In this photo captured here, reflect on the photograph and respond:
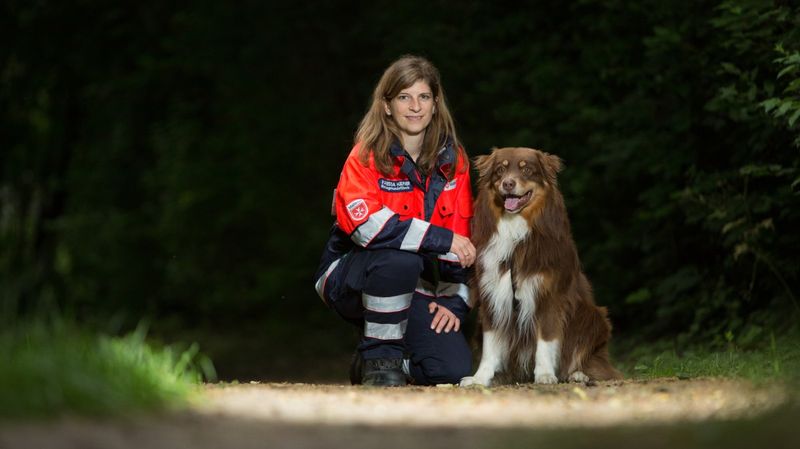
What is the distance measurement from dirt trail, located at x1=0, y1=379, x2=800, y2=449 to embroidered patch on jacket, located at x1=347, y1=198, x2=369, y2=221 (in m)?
1.20

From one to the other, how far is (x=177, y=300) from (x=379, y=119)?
34.3ft

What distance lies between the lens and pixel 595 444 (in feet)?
11.5

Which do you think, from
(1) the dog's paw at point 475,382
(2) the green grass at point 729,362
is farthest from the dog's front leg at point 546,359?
(2) the green grass at point 729,362

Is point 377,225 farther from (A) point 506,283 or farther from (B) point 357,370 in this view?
(B) point 357,370

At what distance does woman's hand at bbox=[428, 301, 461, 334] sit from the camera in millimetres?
6551

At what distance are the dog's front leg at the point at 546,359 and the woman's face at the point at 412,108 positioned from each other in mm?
1383

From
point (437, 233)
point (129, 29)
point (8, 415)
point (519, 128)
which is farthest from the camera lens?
point (129, 29)

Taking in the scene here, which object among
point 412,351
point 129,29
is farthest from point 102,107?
point 412,351

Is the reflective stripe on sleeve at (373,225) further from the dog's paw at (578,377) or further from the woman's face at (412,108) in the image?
the dog's paw at (578,377)

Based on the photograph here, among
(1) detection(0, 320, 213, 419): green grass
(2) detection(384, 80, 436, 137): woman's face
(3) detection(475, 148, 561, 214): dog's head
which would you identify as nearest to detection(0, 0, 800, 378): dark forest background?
(1) detection(0, 320, 213, 419): green grass

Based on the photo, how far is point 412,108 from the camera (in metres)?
6.23

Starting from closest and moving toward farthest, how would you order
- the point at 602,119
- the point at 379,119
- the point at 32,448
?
the point at 32,448 < the point at 379,119 < the point at 602,119

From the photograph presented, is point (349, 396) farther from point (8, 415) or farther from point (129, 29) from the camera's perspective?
point (129, 29)

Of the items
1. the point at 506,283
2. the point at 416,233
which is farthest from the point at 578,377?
the point at 416,233
